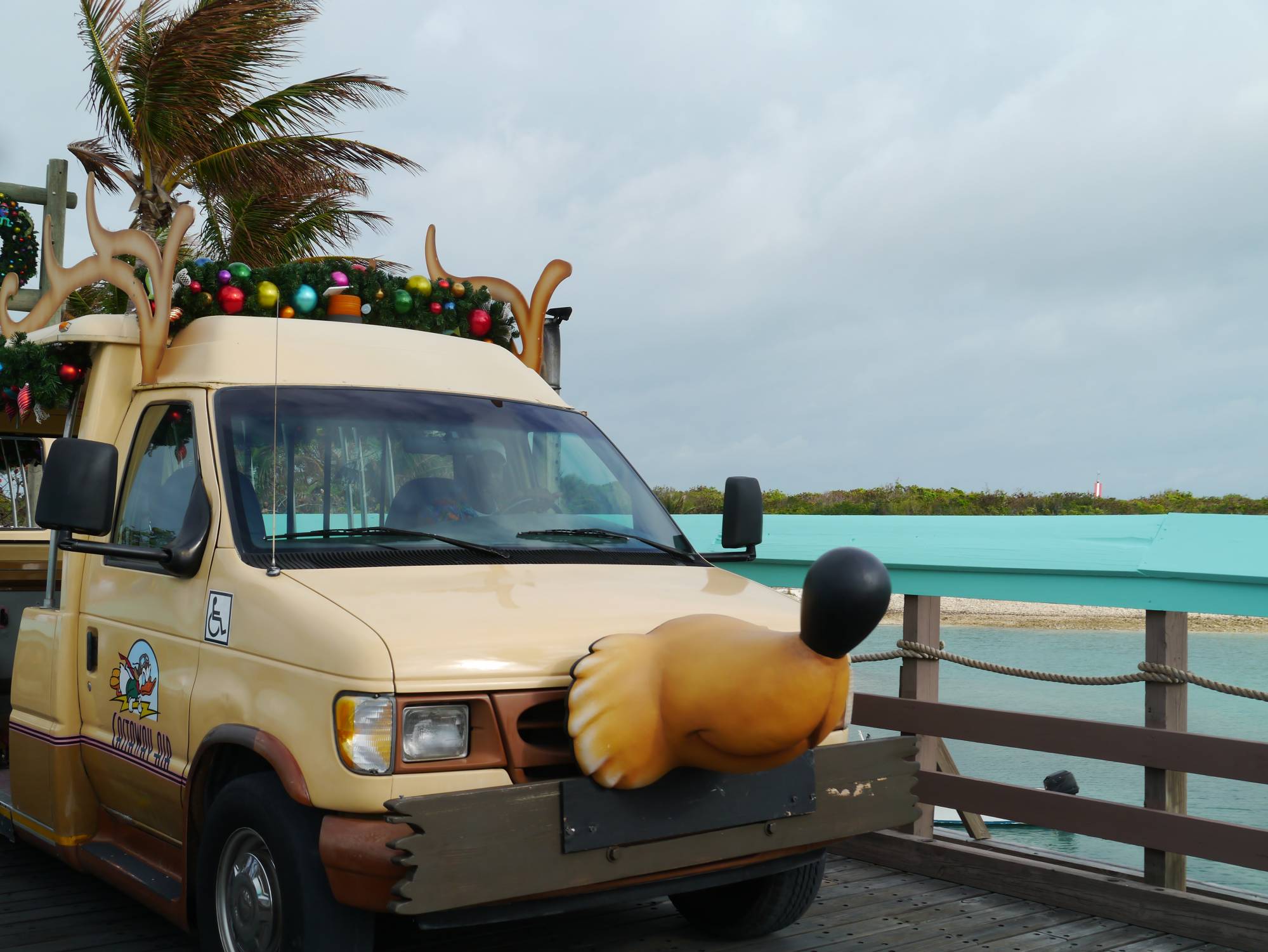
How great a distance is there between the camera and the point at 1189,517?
534cm

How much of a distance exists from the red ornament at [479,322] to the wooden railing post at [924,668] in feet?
7.90

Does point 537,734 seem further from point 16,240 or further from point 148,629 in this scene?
point 16,240

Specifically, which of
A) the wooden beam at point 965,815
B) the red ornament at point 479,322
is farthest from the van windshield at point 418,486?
the wooden beam at point 965,815

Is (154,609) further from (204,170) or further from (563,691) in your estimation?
(204,170)

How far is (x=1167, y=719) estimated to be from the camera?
5.08 metres

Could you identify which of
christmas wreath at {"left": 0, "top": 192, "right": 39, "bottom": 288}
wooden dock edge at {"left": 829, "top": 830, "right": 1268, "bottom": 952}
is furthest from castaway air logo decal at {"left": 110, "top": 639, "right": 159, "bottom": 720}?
christmas wreath at {"left": 0, "top": 192, "right": 39, "bottom": 288}

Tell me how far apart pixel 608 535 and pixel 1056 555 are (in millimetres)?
2053

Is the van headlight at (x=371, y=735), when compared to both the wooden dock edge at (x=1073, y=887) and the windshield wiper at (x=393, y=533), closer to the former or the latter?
the windshield wiper at (x=393, y=533)

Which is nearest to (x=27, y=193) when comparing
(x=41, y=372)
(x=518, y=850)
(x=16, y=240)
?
(x=16, y=240)

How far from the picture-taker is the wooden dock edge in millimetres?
4742

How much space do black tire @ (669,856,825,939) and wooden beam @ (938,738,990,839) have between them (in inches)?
65.0

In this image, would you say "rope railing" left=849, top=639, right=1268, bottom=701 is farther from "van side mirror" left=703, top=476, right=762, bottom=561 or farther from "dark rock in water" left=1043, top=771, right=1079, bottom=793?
"dark rock in water" left=1043, top=771, right=1079, bottom=793

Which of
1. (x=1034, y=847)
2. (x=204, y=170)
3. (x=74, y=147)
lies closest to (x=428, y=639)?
(x=1034, y=847)

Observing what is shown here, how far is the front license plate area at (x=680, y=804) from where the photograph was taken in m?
3.46
